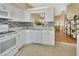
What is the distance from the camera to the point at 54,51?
7.92 ft

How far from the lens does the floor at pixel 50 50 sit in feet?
7.48

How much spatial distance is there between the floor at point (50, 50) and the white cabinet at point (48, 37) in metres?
0.11

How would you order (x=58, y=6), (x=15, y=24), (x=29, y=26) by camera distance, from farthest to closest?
1. (x=15, y=24)
2. (x=29, y=26)
3. (x=58, y=6)

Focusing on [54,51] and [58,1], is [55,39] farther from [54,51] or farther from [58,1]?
[58,1]

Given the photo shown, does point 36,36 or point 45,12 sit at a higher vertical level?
point 45,12

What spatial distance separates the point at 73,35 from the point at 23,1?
130cm

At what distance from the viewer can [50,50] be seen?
2438 millimetres

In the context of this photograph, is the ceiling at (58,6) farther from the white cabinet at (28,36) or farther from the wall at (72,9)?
the white cabinet at (28,36)

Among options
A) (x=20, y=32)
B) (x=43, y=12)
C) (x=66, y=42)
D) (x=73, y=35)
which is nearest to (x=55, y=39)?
(x=66, y=42)

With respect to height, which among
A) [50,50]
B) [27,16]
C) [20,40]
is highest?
[27,16]

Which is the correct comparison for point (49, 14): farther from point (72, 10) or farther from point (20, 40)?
point (20, 40)

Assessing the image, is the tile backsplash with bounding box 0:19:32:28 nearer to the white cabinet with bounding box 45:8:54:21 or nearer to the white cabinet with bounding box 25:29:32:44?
the white cabinet with bounding box 25:29:32:44

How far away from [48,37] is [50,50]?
0.33m

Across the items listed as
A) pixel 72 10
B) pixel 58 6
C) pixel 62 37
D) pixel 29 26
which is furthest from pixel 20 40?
pixel 72 10
